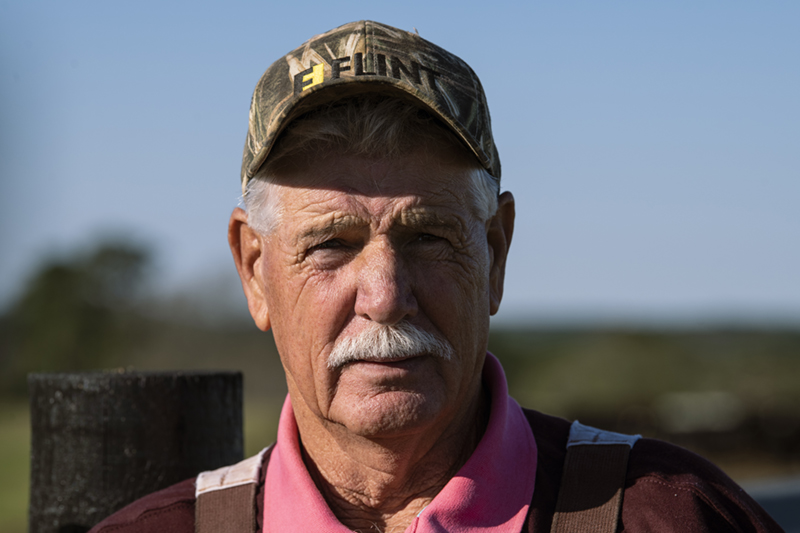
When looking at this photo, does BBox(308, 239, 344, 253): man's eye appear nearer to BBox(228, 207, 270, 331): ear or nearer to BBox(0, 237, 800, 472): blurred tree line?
BBox(228, 207, 270, 331): ear

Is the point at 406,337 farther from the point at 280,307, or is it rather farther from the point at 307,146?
the point at 307,146

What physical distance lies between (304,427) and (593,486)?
29.8 inches

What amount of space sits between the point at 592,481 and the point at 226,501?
3.11ft

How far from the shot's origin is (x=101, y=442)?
7.12ft

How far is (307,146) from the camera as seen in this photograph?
1844 mm

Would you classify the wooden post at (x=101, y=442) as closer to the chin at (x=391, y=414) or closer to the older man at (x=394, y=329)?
the older man at (x=394, y=329)

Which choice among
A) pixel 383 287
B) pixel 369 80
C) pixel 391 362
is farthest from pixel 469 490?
pixel 369 80

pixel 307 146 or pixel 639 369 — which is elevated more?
pixel 307 146

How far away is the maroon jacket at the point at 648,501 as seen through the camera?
178 cm

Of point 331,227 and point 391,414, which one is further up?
point 331,227

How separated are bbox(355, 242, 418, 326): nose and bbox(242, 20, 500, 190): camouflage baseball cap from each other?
34 cm

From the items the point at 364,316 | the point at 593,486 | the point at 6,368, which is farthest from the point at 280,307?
the point at 6,368

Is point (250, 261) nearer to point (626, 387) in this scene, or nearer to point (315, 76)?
point (315, 76)

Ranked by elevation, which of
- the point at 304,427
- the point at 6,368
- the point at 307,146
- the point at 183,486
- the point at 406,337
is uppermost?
the point at 307,146
